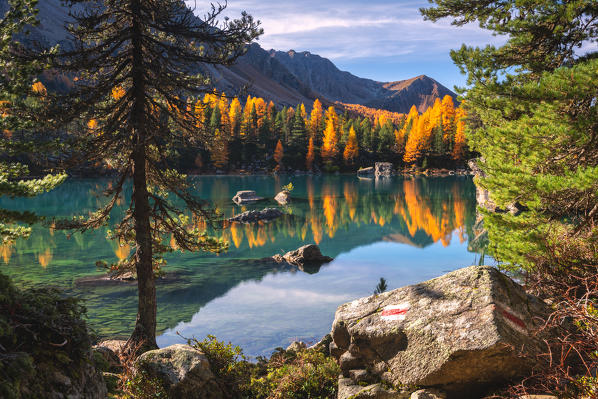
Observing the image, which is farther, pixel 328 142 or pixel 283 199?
pixel 328 142

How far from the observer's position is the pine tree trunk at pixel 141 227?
32.4 ft

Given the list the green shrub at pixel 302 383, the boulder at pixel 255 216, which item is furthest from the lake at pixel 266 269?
the green shrub at pixel 302 383

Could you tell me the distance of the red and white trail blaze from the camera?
6.17 metres

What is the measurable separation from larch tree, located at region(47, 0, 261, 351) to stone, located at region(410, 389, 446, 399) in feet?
22.5

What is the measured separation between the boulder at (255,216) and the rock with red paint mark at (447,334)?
1295 inches

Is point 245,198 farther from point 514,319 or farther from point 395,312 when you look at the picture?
point 514,319

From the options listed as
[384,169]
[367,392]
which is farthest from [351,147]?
[367,392]

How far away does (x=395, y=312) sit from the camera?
6297 mm

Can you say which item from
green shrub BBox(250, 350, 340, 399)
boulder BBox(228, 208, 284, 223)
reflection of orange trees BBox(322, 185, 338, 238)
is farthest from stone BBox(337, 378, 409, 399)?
boulder BBox(228, 208, 284, 223)

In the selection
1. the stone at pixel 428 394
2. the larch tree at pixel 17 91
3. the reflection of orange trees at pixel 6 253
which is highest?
the larch tree at pixel 17 91

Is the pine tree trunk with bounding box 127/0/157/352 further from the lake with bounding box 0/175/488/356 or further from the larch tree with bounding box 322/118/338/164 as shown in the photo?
the larch tree with bounding box 322/118/338/164

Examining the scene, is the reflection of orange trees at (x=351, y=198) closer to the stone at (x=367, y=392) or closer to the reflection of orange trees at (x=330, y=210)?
the reflection of orange trees at (x=330, y=210)

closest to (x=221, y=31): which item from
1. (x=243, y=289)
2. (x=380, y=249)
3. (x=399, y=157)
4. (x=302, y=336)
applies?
(x=302, y=336)

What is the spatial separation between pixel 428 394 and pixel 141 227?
7.90m
